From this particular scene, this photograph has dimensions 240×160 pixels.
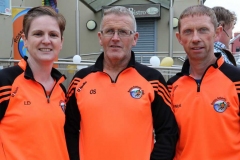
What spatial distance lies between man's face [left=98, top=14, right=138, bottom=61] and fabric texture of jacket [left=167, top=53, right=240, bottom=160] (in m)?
0.61

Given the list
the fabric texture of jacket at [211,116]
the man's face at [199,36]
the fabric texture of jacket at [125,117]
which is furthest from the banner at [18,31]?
the fabric texture of jacket at [211,116]

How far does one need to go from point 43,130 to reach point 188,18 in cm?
142

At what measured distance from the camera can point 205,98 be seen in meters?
2.47

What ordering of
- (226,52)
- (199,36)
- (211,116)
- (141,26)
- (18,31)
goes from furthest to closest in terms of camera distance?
(141,26)
(18,31)
(226,52)
(199,36)
(211,116)

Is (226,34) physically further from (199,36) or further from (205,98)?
(205,98)

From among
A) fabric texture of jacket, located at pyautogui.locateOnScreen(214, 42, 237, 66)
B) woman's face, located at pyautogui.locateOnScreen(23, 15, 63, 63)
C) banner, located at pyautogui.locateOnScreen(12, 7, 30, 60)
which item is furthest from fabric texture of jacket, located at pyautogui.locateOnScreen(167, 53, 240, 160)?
banner, located at pyautogui.locateOnScreen(12, 7, 30, 60)

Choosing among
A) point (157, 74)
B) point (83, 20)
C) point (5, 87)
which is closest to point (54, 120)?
point (5, 87)

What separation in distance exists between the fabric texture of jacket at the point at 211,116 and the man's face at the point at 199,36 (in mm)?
131

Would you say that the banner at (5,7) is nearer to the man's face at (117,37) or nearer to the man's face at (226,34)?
the man's face at (117,37)

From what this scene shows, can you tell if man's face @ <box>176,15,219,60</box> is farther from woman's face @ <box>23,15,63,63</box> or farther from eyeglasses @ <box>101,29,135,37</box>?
woman's face @ <box>23,15,63,63</box>

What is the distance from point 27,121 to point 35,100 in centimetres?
18

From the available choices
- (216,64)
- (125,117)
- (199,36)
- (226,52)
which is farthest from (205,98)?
(226,52)

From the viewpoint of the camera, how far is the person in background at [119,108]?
2.46 m

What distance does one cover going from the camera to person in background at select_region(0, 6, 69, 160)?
2262mm
